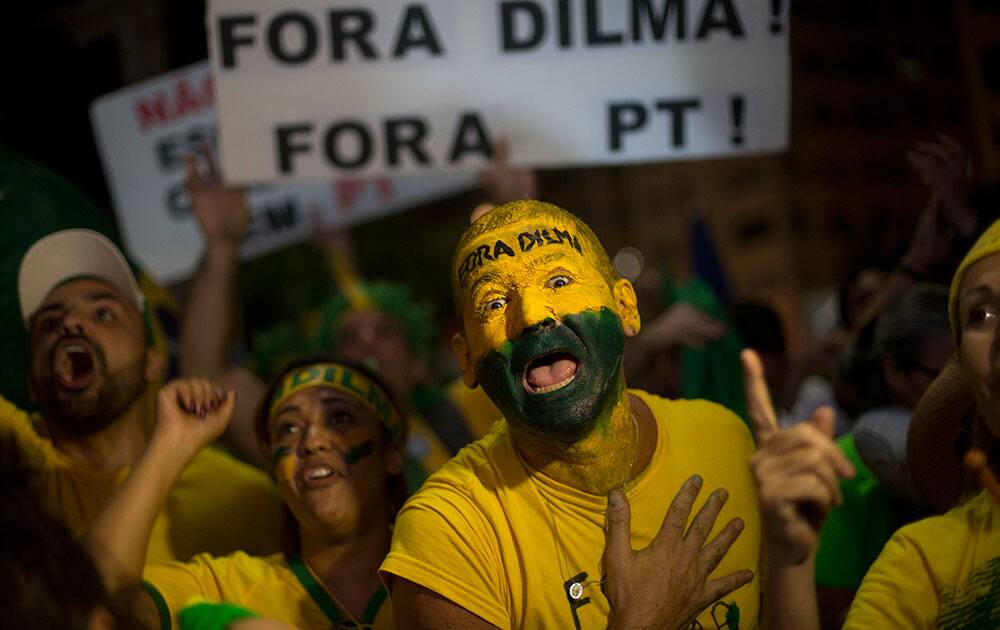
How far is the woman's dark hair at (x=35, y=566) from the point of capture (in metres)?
1.66

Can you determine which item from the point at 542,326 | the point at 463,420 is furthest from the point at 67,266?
the point at 542,326

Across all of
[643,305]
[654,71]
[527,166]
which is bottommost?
[643,305]

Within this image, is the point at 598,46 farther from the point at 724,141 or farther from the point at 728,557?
the point at 728,557

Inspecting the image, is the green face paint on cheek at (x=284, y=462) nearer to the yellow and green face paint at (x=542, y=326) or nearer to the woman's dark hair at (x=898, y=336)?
the yellow and green face paint at (x=542, y=326)

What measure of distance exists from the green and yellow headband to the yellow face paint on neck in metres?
0.80

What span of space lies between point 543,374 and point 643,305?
2986 millimetres

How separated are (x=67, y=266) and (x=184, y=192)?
2.05m

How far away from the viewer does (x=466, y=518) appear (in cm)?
269

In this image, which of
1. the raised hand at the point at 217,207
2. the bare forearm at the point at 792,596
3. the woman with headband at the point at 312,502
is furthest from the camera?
the raised hand at the point at 217,207

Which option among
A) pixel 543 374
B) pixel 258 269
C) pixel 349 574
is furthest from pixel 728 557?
pixel 258 269

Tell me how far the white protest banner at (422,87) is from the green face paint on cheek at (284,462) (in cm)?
117

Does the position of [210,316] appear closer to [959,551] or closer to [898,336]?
[898,336]

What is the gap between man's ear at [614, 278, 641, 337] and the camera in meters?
2.91

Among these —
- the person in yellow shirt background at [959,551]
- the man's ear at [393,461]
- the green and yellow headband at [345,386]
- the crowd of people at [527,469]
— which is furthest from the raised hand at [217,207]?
the person in yellow shirt background at [959,551]
